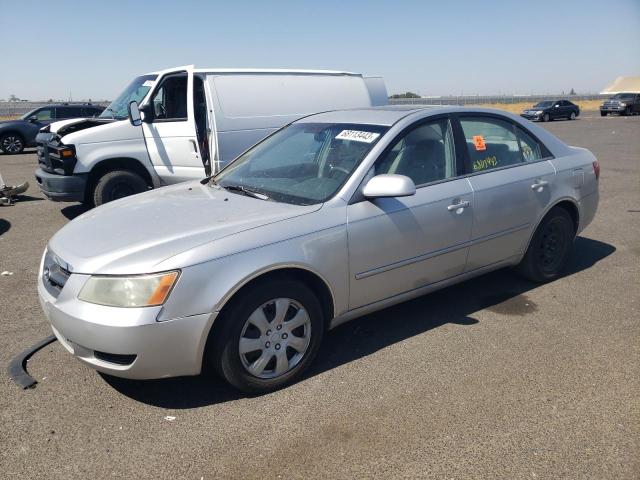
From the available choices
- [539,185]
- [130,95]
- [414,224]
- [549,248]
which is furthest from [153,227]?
[130,95]

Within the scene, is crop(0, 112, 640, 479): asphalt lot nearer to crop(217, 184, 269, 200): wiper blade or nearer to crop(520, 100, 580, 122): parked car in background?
crop(217, 184, 269, 200): wiper blade

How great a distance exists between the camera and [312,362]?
3518mm

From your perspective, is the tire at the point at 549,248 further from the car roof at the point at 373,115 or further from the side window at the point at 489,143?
the car roof at the point at 373,115

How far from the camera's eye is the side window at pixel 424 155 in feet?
12.4

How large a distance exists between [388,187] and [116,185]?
529 centimetres

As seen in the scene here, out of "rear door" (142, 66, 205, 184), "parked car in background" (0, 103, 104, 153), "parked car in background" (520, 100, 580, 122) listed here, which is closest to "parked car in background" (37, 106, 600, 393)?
"rear door" (142, 66, 205, 184)

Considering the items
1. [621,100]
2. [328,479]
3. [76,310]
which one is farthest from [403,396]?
[621,100]

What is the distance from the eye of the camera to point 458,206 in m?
3.94

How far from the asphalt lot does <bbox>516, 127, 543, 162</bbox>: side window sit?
1234 mm

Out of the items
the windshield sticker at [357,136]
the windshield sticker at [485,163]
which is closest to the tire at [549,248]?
the windshield sticker at [485,163]

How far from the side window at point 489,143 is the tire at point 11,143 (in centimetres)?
1711

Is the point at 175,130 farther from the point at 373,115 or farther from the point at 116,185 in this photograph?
the point at 373,115

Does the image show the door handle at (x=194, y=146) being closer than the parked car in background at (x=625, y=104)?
Yes

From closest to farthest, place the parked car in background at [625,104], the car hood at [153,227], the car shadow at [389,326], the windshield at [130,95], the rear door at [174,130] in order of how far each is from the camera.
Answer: the car hood at [153,227] → the car shadow at [389,326] → the rear door at [174,130] → the windshield at [130,95] → the parked car in background at [625,104]
